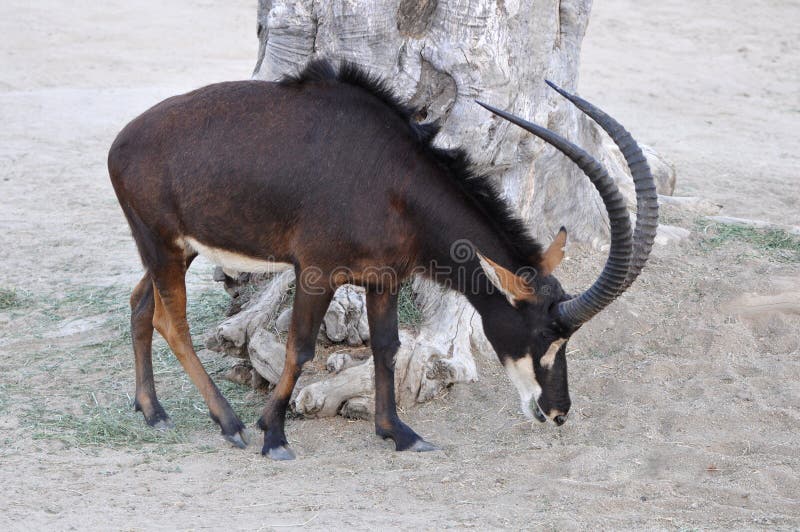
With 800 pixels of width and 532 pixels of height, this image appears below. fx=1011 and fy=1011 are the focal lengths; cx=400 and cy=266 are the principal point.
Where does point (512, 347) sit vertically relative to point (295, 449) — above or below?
above

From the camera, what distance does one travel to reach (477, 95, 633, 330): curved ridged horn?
18.3 ft

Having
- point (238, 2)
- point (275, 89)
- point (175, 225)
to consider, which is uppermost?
point (275, 89)

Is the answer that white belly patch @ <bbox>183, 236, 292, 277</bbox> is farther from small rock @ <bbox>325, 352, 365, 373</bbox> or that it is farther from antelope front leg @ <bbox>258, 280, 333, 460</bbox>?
small rock @ <bbox>325, 352, 365, 373</bbox>

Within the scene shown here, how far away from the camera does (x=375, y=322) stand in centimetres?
650

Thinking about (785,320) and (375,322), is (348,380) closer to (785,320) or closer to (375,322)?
(375,322)

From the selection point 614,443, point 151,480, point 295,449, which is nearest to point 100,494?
point 151,480

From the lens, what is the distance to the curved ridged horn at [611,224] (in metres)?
5.57

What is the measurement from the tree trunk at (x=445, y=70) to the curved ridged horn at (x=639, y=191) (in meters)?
1.49

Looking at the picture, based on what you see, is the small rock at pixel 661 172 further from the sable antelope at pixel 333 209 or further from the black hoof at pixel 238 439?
the black hoof at pixel 238 439

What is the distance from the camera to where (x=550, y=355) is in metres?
6.11

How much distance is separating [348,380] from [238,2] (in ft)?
57.3

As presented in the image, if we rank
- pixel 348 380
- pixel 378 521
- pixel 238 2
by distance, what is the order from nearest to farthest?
pixel 378 521
pixel 348 380
pixel 238 2

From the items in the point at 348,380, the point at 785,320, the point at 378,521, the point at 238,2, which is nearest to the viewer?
the point at 378,521

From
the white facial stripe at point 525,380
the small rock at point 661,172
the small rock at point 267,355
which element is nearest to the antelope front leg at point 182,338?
the small rock at point 267,355
